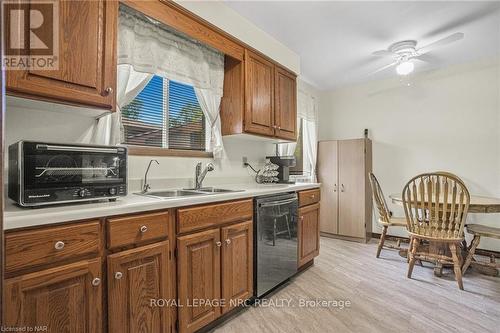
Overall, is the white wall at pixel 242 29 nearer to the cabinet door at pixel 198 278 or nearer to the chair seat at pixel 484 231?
the cabinet door at pixel 198 278

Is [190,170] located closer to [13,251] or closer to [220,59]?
[220,59]

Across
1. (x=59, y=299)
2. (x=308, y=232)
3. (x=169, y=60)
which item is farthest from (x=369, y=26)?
(x=59, y=299)

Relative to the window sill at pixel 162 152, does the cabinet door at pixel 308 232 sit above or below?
below

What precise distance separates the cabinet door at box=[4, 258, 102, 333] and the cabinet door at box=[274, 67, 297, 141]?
213cm

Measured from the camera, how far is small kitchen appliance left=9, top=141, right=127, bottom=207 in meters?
1.05

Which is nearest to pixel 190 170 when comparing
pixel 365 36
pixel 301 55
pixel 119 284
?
pixel 119 284

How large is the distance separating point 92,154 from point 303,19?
7.30ft

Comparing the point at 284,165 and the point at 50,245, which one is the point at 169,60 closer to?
the point at 50,245

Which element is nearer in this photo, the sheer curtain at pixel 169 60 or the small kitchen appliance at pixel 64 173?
the small kitchen appliance at pixel 64 173

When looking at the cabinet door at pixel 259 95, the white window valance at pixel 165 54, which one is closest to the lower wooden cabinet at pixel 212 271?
the cabinet door at pixel 259 95

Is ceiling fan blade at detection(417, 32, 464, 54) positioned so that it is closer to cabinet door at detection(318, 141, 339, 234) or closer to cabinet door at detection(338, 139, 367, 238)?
cabinet door at detection(338, 139, 367, 238)

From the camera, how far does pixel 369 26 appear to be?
98.0 inches

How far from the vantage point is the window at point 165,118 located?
1983 millimetres

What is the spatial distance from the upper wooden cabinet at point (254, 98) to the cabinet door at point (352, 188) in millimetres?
1524
